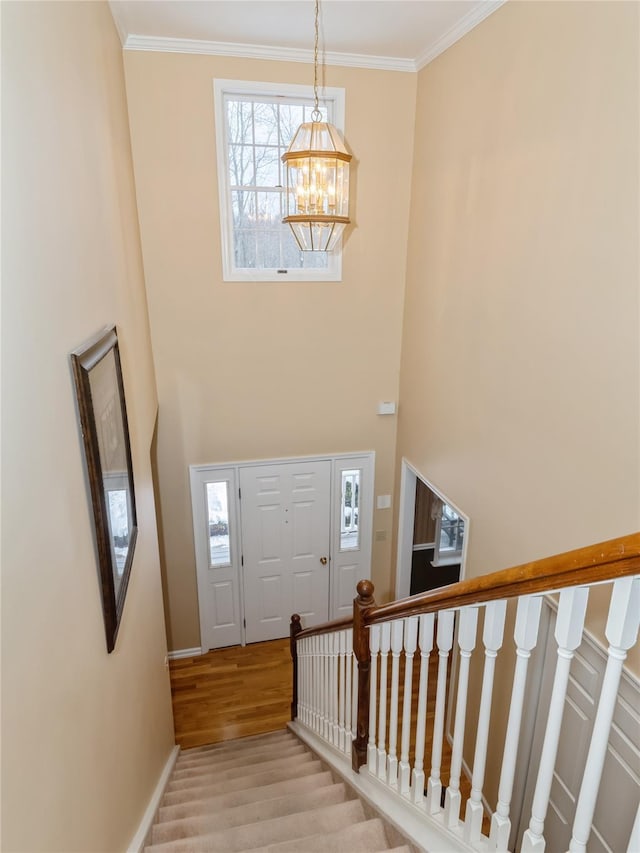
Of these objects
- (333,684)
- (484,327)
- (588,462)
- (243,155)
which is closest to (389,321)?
(484,327)

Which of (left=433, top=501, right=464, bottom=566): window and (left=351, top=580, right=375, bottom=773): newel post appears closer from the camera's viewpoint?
(left=351, top=580, right=375, bottom=773): newel post

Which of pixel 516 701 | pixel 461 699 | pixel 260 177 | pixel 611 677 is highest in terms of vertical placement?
pixel 260 177

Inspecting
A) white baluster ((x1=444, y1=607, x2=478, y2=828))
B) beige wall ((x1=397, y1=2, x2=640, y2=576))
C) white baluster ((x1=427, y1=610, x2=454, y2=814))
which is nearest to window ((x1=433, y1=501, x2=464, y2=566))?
beige wall ((x1=397, y1=2, x2=640, y2=576))

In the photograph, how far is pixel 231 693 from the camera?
17.4 feet

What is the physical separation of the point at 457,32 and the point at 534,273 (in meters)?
2.02

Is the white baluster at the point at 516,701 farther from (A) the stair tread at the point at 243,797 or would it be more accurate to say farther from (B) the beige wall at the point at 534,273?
(A) the stair tread at the point at 243,797

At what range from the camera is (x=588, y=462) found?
282 centimetres

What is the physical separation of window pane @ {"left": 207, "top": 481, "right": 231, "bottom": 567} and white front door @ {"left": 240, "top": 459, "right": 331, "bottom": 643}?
173 millimetres

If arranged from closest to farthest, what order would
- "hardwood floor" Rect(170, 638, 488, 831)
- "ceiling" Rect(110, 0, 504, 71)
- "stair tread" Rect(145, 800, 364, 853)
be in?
"stair tread" Rect(145, 800, 364, 853), "ceiling" Rect(110, 0, 504, 71), "hardwood floor" Rect(170, 638, 488, 831)

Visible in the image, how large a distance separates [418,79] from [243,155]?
5.30 ft

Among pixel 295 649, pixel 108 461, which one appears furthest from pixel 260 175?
pixel 295 649

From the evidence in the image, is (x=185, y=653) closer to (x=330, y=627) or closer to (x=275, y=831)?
(x=330, y=627)

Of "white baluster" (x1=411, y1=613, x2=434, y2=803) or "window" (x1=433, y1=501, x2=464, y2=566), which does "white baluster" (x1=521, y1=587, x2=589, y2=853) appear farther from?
"window" (x1=433, y1=501, x2=464, y2=566)

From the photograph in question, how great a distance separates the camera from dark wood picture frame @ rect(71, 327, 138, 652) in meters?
1.79
